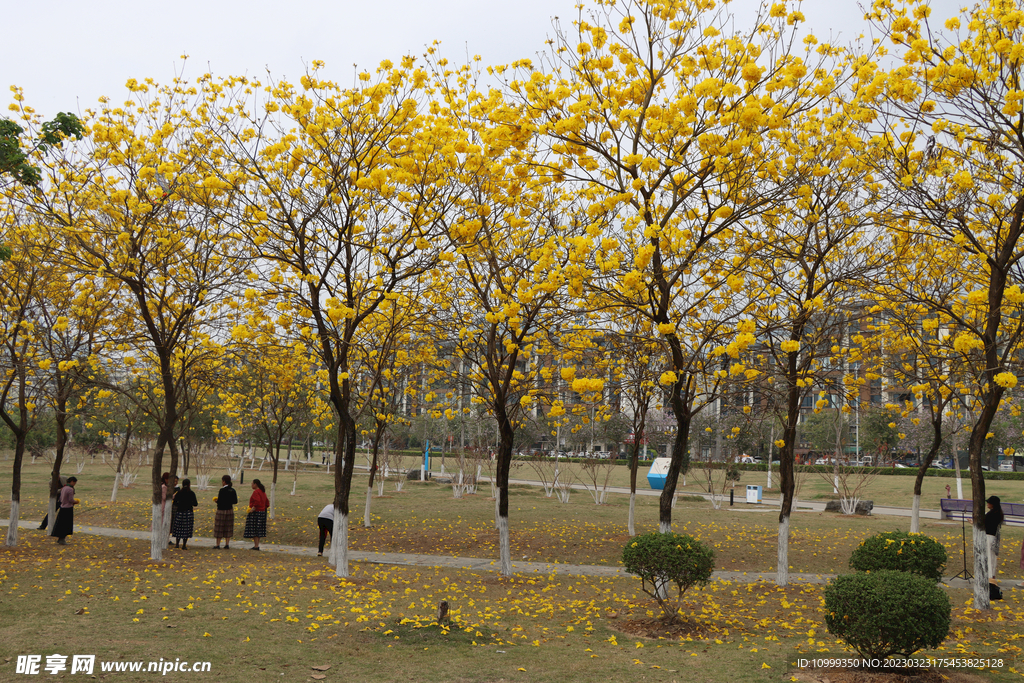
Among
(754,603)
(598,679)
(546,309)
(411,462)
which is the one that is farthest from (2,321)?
(411,462)

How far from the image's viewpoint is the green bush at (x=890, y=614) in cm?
566

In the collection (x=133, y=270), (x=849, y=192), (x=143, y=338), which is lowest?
(x=143, y=338)

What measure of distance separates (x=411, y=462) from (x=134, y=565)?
46.9 meters

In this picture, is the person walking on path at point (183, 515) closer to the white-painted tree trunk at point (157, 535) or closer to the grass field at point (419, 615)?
the grass field at point (419, 615)

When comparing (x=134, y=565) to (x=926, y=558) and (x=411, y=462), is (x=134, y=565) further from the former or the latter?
(x=411, y=462)

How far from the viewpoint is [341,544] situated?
36.6 ft

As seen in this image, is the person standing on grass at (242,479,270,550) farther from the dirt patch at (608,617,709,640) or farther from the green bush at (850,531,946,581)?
the green bush at (850,531,946,581)

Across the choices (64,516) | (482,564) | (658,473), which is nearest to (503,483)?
(482,564)

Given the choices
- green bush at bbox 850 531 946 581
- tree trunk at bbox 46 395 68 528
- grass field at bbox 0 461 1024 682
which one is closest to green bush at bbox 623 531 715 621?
grass field at bbox 0 461 1024 682

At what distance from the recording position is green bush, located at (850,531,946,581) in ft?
30.2

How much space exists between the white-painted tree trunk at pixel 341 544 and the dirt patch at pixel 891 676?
7138mm

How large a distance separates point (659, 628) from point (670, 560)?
0.88 meters

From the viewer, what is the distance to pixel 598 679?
5938 millimetres

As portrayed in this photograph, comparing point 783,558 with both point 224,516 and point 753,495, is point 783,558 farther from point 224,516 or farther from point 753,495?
point 753,495
